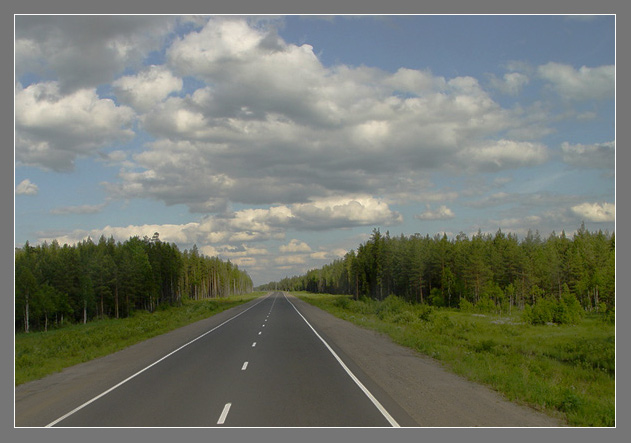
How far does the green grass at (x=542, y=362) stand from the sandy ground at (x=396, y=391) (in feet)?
2.22

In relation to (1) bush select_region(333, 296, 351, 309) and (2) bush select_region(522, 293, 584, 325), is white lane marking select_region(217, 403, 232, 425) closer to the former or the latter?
(2) bush select_region(522, 293, 584, 325)

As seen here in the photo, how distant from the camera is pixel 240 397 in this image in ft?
35.7

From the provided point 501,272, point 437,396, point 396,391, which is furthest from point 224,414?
point 501,272

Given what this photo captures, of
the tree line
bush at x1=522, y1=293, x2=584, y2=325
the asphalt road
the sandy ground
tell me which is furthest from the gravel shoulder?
the tree line

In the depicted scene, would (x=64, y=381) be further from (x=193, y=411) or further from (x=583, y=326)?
(x=583, y=326)

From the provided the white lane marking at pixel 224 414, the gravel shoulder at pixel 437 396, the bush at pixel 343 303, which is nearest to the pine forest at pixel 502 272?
the bush at pixel 343 303

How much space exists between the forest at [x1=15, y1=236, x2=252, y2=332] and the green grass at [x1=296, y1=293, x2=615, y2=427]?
47739mm

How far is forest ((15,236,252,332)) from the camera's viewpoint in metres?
65.0

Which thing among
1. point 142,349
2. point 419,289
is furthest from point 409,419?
point 419,289

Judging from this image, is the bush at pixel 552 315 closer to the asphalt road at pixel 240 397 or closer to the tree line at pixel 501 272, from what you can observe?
the tree line at pixel 501 272

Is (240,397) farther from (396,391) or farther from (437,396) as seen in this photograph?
(437,396)

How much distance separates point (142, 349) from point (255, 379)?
498 inches

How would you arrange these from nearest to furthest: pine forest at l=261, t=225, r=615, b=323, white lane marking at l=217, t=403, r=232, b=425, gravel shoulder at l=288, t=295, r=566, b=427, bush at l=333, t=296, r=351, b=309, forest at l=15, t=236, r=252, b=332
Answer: white lane marking at l=217, t=403, r=232, b=425
gravel shoulder at l=288, t=295, r=566, b=427
forest at l=15, t=236, r=252, b=332
pine forest at l=261, t=225, r=615, b=323
bush at l=333, t=296, r=351, b=309

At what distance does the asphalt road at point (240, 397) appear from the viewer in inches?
348
